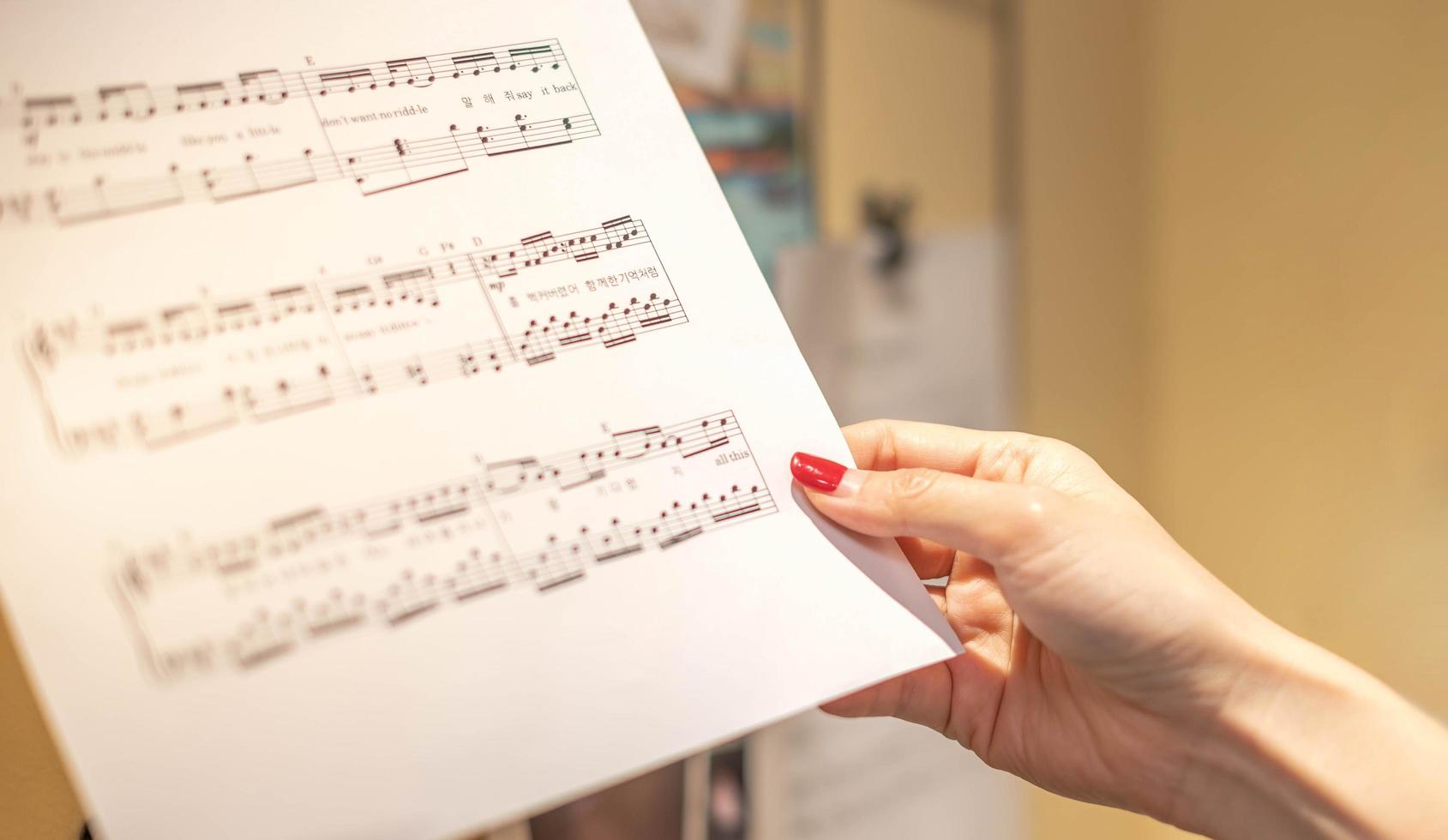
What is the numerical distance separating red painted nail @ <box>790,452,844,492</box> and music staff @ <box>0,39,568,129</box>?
333mm

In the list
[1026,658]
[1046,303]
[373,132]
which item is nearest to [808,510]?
[1026,658]

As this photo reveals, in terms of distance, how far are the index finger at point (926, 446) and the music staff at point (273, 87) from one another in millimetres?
395

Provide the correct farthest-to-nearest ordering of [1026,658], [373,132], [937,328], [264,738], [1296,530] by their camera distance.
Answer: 1. [1296,530]
2. [937,328]
3. [1026,658]
4. [373,132]
5. [264,738]

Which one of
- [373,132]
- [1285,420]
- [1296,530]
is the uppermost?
[373,132]

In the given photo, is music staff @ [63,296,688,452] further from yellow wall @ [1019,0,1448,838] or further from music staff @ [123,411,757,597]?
yellow wall @ [1019,0,1448,838]

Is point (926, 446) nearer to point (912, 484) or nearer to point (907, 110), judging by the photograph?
point (912, 484)

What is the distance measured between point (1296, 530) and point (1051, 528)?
3.92ft

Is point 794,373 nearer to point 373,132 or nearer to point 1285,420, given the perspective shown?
point 373,132

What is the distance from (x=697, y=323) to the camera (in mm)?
683

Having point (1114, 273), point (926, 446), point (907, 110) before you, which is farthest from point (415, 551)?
point (1114, 273)

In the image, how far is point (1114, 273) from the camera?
67.9 inches

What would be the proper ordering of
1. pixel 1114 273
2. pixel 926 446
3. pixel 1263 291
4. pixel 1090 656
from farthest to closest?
pixel 1114 273
pixel 1263 291
pixel 926 446
pixel 1090 656

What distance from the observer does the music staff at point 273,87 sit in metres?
0.58

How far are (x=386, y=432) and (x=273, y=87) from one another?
9.5 inches
